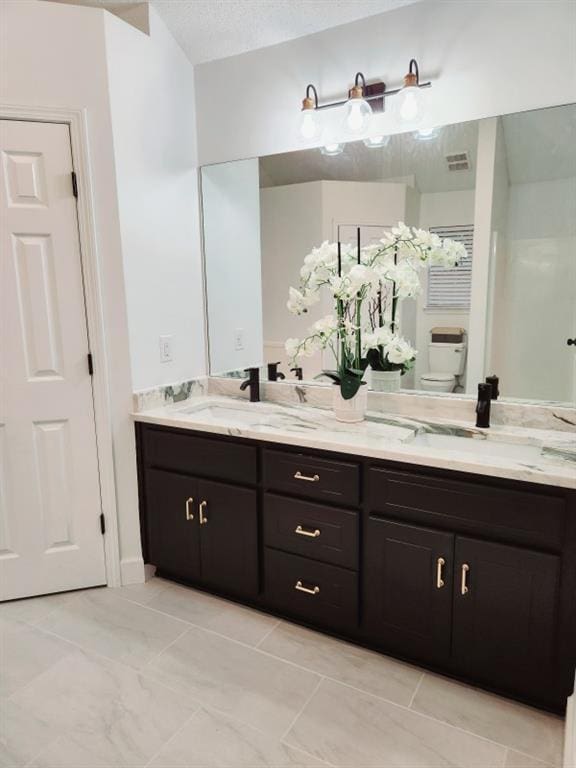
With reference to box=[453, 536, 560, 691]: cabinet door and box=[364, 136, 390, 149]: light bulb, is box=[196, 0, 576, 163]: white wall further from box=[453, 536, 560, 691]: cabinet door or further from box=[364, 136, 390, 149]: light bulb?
box=[453, 536, 560, 691]: cabinet door

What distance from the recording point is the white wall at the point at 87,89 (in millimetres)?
1976

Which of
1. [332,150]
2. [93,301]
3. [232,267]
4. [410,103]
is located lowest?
[93,301]

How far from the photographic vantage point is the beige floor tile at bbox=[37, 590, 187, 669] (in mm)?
1996

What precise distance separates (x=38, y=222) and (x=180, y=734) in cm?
200

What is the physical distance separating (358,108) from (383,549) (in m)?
1.76

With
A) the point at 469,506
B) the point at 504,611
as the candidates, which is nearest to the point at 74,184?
the point at 469,506

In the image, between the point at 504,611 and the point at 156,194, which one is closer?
the point at 504,611

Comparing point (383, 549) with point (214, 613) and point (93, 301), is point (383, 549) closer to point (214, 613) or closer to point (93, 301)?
point (214, 613)

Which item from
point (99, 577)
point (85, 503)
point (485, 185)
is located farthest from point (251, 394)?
point (485, 185)

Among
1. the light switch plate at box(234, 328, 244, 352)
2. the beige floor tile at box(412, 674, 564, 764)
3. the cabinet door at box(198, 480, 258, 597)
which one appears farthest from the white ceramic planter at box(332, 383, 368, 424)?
the beige floor tile at box(412, 674, 564, 764)

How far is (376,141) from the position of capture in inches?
86.7

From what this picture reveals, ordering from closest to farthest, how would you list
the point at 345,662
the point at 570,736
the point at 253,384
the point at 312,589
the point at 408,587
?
the point at 570,736, the point at 408,587, the point at 345,662, the point at 312,589, the point at 253,384

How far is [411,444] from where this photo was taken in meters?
1.89

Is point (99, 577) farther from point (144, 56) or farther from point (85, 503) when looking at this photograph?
point (144, 56)
